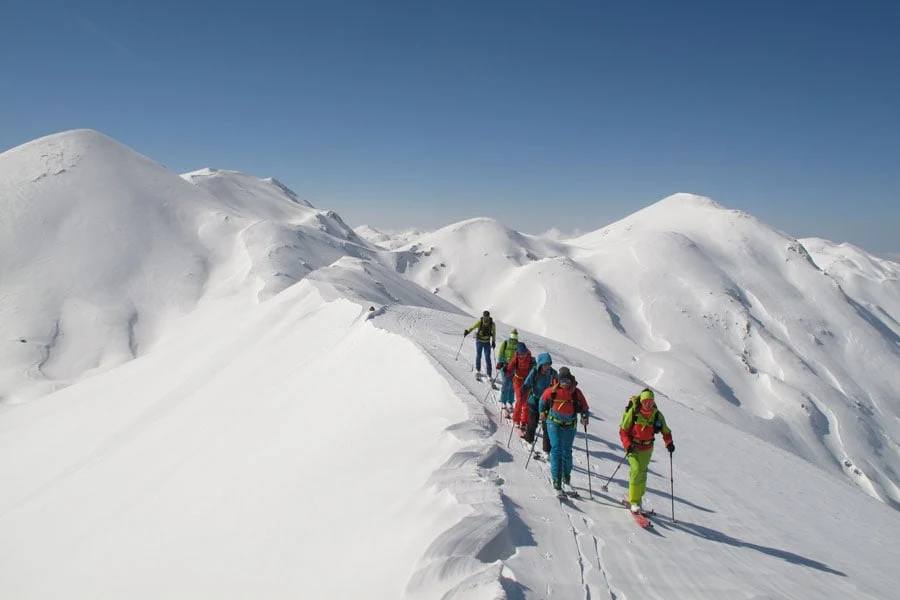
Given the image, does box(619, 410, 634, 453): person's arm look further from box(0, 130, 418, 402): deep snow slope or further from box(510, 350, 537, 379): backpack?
box(0, 130, 418, 402): deep snow slope

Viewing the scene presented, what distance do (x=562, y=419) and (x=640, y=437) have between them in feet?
4.21

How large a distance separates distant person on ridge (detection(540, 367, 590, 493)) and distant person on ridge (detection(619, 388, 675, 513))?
28.7 inches

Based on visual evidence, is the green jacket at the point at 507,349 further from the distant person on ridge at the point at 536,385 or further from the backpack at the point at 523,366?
the distant person on ridge at the point at 536,385

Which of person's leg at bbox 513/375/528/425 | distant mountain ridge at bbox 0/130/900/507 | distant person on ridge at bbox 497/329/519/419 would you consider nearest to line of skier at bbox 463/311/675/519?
person's leg at bbox 513/375/528/425

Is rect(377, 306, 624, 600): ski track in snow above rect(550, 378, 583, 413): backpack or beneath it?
beneath

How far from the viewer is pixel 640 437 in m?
7.97

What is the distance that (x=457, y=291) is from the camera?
108 meters

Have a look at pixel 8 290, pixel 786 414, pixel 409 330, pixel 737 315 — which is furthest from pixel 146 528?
pixel 737 315

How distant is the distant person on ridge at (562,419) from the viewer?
8.12 m

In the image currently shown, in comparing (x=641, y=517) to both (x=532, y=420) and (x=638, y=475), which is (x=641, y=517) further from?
(x=532, y=420)

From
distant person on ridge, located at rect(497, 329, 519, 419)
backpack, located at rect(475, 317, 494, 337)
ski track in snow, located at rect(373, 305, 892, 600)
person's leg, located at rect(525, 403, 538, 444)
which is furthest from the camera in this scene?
backpack, located at rect(475, 317, 494, 337)

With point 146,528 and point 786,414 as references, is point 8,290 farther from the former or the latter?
point 786,414

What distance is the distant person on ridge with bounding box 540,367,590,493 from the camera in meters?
8.12

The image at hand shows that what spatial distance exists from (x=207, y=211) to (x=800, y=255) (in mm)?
120809
